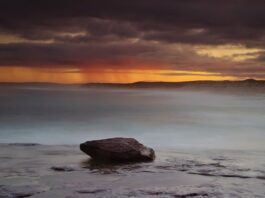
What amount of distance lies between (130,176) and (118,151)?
6.49ft

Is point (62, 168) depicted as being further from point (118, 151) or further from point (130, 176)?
point (130, 176)

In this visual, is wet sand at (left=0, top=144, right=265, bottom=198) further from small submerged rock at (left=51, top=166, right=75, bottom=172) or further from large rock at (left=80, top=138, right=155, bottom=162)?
large rock at (left=80, top=138, right=155, bottom=162)

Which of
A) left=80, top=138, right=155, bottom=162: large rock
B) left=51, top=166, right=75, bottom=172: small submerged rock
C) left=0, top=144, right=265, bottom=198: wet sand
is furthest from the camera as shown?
left=80, top=138, right=155, bottom=162: large rock

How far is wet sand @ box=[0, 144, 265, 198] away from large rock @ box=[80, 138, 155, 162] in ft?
1.19

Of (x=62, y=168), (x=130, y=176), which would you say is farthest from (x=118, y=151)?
(x=130, y=176)

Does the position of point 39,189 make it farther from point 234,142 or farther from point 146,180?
point 234,142

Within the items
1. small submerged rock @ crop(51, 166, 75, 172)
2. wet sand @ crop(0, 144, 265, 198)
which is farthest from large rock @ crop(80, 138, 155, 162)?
small submerged rock @ crop(51, 166, 75, 172)

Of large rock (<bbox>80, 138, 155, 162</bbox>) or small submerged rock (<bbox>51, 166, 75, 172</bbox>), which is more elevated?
large rock (<bbox>80, 138, 155, 162</bbox>)

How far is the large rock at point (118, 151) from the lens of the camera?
498 inches

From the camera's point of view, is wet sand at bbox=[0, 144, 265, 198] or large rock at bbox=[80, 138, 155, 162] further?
large rock at bbox=[80, 138, 155, 162]

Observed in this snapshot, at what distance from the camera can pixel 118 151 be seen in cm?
1265

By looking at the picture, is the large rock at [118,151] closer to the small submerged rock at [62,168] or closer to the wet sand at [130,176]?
the wet sand at [130,176]

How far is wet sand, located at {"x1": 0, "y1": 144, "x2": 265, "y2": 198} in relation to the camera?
906 cm

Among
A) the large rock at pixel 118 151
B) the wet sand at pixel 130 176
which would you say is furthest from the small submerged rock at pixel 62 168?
the large rock at pixel 118 151
